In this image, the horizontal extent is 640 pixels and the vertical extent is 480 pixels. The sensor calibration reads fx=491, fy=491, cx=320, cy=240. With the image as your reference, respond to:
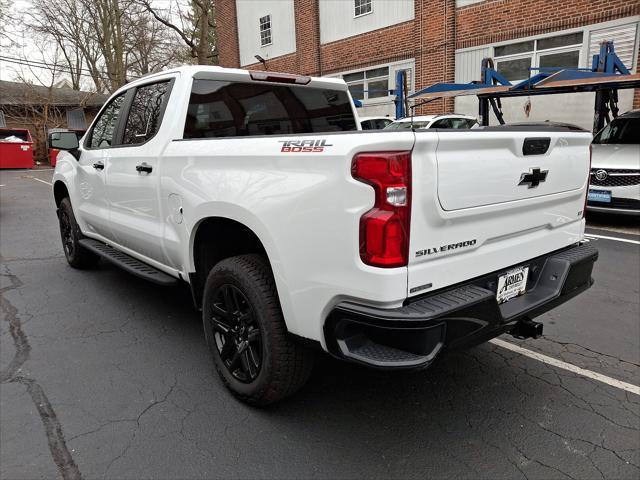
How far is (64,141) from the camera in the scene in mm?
4703

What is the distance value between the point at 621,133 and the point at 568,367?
7012 mm

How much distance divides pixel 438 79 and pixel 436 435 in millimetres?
14169

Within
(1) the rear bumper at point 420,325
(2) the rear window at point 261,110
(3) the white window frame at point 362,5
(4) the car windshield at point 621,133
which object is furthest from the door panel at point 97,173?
(3) the white window frame at point 362,5

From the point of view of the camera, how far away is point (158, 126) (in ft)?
11.3

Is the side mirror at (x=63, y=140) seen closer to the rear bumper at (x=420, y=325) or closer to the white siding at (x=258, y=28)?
the rear bumper at (x=420, y=325)

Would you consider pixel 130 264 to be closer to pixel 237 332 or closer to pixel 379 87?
pixel 237 332

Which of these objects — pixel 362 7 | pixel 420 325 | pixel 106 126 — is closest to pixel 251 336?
pixel 420 325

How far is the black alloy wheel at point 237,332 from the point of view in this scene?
270 centimetres

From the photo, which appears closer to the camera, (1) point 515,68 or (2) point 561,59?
(2) point 561,59

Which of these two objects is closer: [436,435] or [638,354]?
[436,435]

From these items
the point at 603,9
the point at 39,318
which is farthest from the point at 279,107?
the point at 603,9

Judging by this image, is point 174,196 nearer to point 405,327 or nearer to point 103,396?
point 103,396

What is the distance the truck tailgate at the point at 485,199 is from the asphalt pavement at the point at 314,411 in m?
0.91

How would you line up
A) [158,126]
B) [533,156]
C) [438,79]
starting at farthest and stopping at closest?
[438,79]
[158,126]
[533,156]
